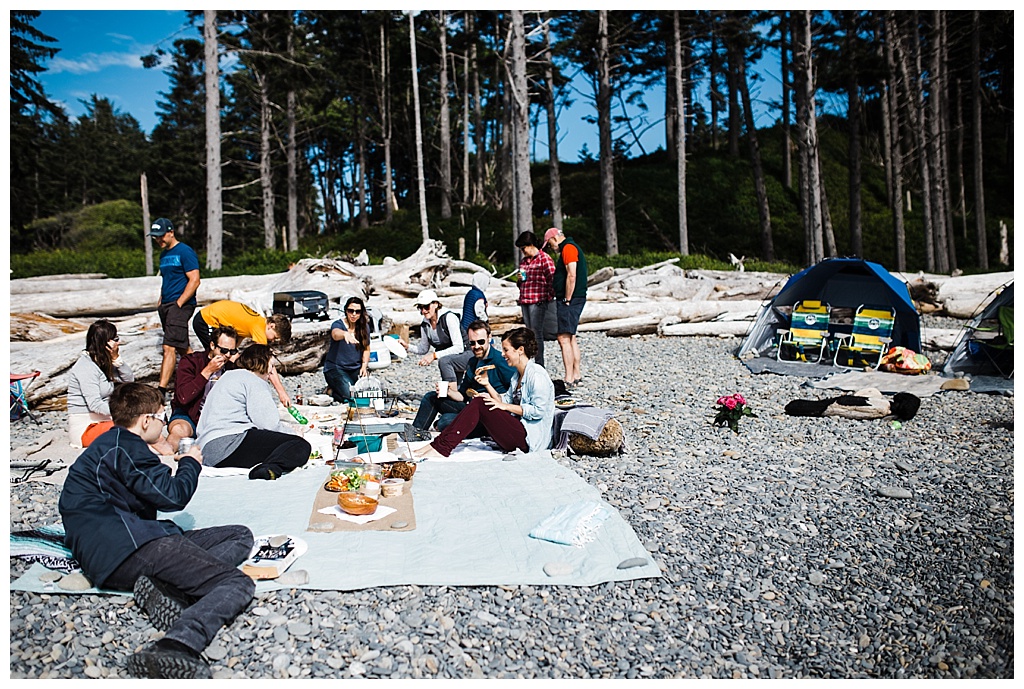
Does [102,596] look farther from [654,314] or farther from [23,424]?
[654,314]

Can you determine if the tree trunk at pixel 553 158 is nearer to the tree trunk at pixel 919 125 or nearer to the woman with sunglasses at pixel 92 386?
the tree trunk at pixel 919 125

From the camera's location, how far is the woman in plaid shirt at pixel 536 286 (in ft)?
25.7

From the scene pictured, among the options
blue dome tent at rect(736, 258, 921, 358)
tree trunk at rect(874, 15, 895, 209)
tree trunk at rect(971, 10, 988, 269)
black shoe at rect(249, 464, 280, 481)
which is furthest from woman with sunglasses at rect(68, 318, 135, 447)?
tree trunk at rect(971, 10, 988, 269)

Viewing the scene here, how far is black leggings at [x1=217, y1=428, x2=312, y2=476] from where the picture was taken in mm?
5098

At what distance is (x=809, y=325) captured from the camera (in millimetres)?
10492

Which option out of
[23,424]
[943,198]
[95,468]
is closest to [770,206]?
[943,198]

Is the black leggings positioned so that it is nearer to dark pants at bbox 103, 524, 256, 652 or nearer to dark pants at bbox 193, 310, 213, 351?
dark pants at bbox 103, 524, 256, 652

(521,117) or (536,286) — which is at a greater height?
(521,117)

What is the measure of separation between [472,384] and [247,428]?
181 centimetres

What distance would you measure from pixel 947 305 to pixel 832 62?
39.4ft

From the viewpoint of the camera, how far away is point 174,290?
25.2 feet

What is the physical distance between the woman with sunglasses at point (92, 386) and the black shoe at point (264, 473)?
1.53 metres

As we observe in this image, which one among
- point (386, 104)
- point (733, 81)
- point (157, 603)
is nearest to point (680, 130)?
point (733, 81)

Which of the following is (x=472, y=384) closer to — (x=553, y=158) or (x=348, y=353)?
(x=348, y=353)
